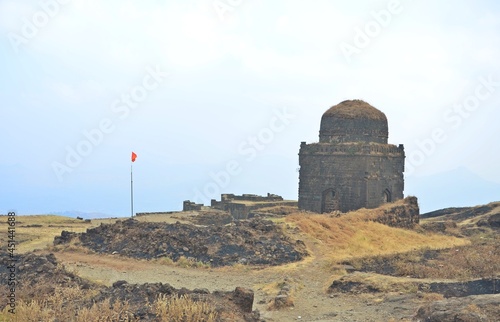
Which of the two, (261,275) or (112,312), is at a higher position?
(112,312)

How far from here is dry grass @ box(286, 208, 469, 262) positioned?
22953 millimetres

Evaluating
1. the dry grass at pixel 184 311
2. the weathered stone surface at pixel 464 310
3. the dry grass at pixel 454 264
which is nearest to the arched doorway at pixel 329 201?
the dry grass at pixel 454 264

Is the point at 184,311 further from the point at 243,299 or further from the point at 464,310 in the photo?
the point at 464,310

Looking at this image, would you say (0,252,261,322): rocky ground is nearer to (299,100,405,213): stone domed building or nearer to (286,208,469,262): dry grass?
(286,208,469,262): dry grass

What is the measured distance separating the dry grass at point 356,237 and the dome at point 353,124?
5431mm

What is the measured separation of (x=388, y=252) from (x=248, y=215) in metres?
14.1

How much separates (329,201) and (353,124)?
A: 16.0ft

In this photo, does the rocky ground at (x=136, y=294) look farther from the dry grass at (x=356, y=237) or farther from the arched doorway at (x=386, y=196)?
the arched doorway at (x=386, y=196)

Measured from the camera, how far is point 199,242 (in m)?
21.4

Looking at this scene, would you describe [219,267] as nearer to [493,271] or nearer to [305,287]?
[305,287]

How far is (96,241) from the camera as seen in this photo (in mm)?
22859

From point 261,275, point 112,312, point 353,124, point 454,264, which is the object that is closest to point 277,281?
point 261,275

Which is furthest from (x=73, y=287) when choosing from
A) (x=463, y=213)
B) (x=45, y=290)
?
(x=463, y=213)

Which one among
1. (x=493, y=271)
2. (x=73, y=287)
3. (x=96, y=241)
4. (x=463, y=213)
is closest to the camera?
(x=73, y=287)
